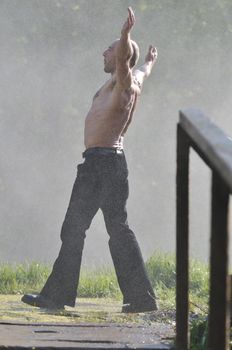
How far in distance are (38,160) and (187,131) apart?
31.7ft

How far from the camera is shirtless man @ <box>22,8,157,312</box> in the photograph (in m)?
8.47

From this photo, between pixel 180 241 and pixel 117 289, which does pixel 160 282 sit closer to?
pixel 117 289

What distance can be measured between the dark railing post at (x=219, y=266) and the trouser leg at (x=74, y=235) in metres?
4.29

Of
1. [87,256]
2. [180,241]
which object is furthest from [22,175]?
[180,241]

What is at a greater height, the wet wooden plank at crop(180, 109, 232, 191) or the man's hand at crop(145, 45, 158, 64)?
the man's hand at crop(145, 45, 158, 64)

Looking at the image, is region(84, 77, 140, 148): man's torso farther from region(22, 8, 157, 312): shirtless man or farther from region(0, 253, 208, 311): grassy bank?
region(0, 253, 208, 311): grassy bank

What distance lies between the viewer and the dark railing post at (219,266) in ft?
13.4

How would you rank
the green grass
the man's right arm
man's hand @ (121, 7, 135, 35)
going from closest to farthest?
man's hand @ (121, 7, 135, 35) → the man's right arm → the green grass

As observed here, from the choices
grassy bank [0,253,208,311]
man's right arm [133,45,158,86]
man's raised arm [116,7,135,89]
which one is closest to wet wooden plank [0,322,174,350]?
man's raised arm [116,7,135,89]

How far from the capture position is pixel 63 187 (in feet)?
48.0

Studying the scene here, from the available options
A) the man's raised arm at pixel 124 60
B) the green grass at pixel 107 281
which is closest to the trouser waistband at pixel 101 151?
the man's raised arm at pixel 124 60

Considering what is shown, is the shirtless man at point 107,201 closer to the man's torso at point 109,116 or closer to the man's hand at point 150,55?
the man's torso at point 109,116

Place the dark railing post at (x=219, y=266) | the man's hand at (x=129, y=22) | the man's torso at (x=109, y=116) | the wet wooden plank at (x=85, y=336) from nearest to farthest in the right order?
the dark railing post at (x=219, y=266) < the wet wooden plank at (x=85, y=336) < the man's hand at (x=129, y=22) < the man's torso at (x=109, y=116)

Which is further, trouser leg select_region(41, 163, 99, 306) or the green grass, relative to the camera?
the green grass
